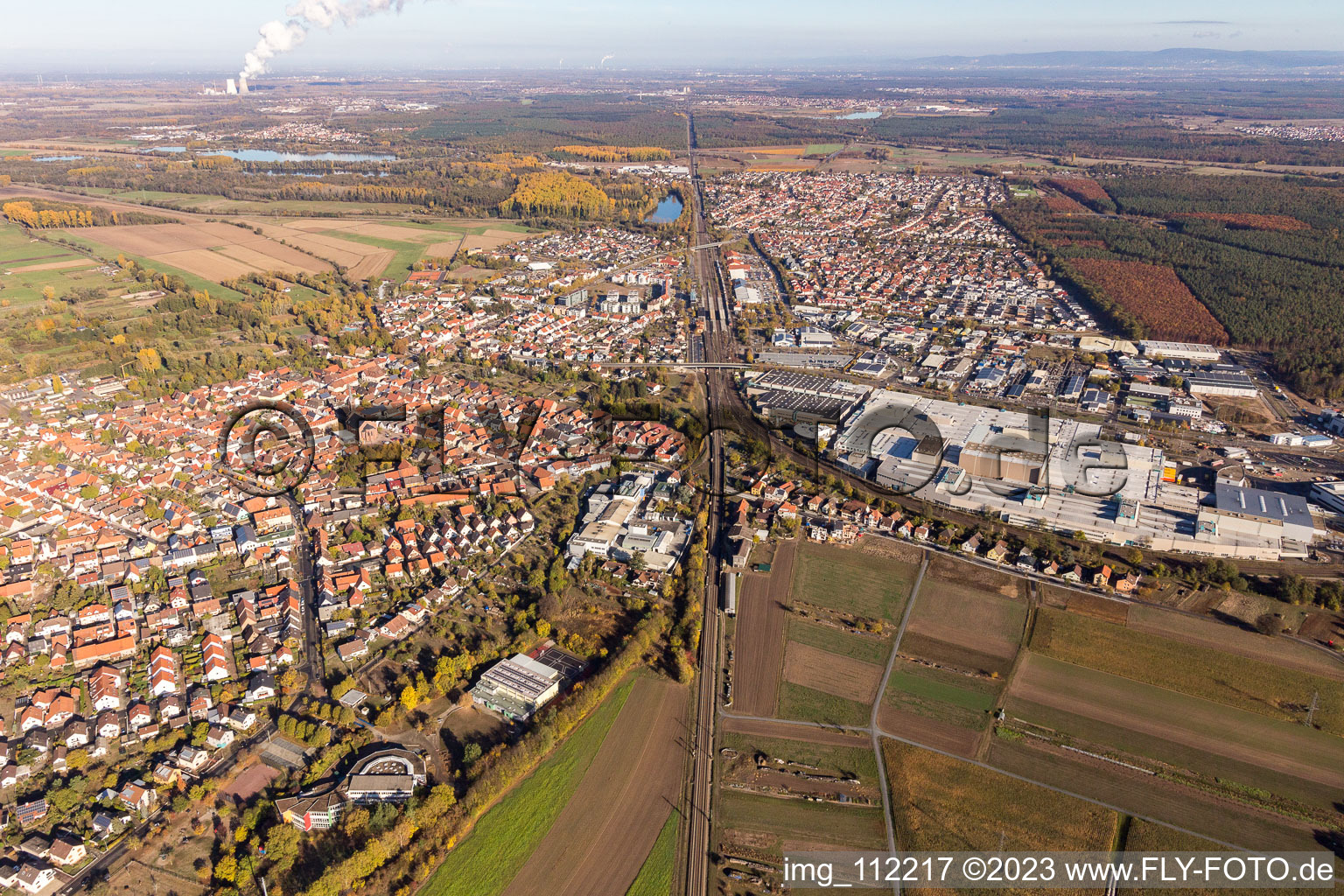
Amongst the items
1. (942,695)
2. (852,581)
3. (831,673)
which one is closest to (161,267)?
(852,581)

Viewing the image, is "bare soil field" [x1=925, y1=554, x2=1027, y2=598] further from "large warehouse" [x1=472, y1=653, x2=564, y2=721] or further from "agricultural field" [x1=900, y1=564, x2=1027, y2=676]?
"large warehouse" [x1=472, y1=653, x2=564, y2=721]

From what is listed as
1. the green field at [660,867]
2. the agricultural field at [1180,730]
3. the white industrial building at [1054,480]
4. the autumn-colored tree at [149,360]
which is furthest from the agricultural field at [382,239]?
the agricultural field at [1180,730]

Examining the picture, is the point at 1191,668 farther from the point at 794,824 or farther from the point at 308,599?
the point at 308,599

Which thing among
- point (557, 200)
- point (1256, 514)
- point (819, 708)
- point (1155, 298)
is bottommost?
point (819, 708)

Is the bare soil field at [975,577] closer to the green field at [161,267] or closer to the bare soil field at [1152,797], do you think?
the bare soil field at [1152,797]

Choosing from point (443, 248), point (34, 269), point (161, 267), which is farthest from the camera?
point (443, 248)

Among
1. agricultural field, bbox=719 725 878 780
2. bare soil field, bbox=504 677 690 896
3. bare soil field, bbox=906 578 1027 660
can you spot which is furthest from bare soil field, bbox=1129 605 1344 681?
bare soil field, bbox=504 677 690 896

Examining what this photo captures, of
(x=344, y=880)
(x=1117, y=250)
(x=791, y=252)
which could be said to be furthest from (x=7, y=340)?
(x=1117, y=250)
